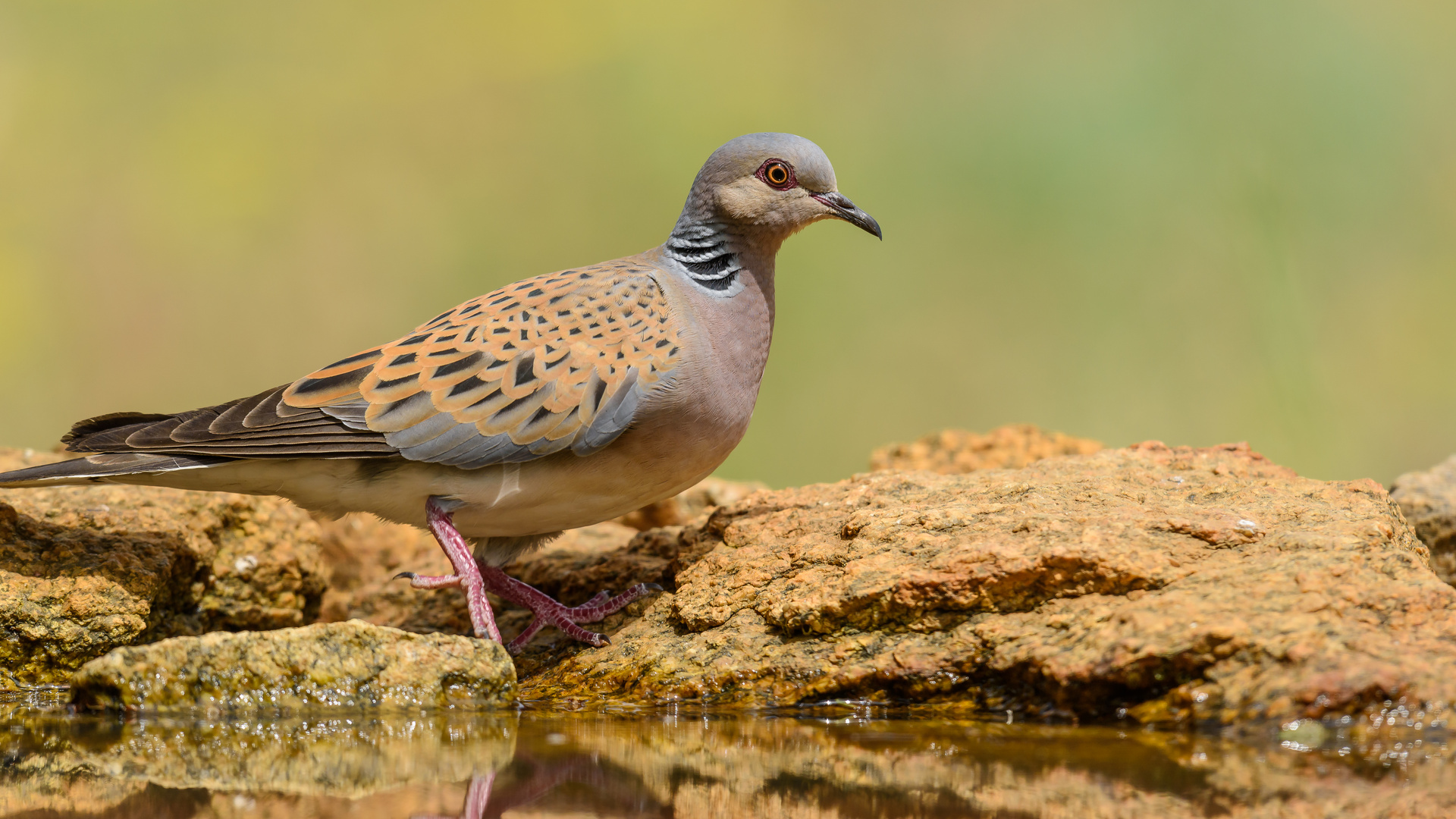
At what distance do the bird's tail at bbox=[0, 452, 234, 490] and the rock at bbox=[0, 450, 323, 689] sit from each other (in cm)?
38

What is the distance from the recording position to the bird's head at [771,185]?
5.17 meters

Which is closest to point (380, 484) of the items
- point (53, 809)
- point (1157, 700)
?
point (53, 809)

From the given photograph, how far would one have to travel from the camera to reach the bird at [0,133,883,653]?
457 cm

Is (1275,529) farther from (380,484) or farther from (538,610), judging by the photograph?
(380,484)

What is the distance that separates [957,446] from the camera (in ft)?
21.6

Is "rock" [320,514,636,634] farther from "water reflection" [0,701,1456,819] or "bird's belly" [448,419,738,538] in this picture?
"water reflection" [0,701,1456,819]

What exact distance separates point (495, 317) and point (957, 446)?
113 inches

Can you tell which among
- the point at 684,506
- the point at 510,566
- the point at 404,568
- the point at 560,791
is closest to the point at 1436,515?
the point at 684,506

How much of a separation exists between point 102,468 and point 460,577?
4.67 feet

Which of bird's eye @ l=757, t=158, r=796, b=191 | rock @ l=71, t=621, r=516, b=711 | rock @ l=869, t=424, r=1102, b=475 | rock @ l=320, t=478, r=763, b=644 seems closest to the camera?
rock @ l=71, t=621, r=516, b=711

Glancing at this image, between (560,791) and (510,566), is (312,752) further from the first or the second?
(510,566)

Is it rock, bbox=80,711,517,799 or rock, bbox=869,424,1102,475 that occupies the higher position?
rock, bbox=869,424,1102,475

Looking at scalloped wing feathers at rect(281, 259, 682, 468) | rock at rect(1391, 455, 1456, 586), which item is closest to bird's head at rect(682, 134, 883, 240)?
scalloped wing feathers at rect(281, 259, 682, 468)

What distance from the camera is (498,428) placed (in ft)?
15.0
